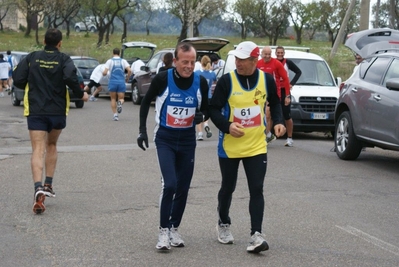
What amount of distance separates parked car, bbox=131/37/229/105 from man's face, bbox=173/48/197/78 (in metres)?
17.5

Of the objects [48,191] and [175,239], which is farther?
[48,191]

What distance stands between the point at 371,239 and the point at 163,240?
2058 mm

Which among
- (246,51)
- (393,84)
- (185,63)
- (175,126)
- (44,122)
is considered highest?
(246,51)

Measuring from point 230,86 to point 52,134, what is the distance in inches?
116

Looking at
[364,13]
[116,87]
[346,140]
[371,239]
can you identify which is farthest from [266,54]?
[364,13]

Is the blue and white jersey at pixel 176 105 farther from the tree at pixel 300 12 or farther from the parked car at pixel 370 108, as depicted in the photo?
the tree at pixel 300 12

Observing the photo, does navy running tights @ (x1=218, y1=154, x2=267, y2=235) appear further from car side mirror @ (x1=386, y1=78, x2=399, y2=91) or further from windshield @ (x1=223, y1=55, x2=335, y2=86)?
windshield @ (x1=223, y1=55, x2=335, y2=86)

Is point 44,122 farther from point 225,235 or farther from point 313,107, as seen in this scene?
point 313,107

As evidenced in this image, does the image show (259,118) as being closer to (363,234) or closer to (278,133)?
(278,133)

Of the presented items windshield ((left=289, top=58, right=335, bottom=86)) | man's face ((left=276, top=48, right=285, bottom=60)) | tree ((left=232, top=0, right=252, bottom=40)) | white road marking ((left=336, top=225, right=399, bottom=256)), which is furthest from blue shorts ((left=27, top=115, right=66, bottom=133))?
tree ((left=232, top=0, right=252, bottom=40))

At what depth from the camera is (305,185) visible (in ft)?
35.8

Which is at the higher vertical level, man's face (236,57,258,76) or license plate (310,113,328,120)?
man's face (236,57,258,76)

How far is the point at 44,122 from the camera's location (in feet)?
29.6

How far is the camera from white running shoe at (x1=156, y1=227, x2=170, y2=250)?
6.99 metres
